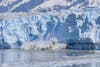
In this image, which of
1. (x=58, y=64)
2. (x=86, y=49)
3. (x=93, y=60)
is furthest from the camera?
(x=86, y=49)

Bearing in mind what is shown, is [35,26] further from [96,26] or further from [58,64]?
[58,64]

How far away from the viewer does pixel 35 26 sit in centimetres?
5719

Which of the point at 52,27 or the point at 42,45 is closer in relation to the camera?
the point at 52,27

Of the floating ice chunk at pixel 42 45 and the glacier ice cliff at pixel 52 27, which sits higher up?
the glacier ice cliff at pixel 52 27

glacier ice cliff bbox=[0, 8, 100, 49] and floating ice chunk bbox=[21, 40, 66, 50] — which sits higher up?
glacier ice cliff bbox=[0, 8, 100, 49]

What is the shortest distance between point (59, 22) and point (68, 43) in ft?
6.61

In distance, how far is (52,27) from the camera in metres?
57.3

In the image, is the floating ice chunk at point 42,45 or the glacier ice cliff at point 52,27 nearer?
the glacier ice cliff at point 52,27

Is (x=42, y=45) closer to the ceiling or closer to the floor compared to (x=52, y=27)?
closer to the floor

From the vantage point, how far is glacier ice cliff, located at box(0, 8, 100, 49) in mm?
A: 55688

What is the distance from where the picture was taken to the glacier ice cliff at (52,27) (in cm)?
5569

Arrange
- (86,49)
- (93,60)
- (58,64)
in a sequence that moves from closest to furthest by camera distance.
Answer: (58,64)
(93,60)
(86,49)

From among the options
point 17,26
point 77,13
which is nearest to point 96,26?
point 77,13

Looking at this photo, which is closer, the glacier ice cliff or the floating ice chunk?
the glacier ice cliff
